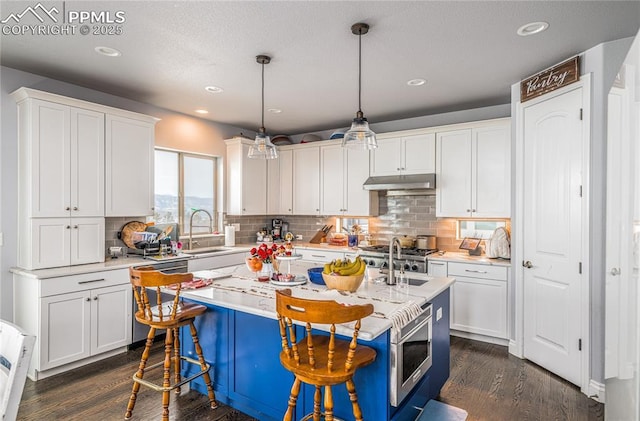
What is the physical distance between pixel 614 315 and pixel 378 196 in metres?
3.36

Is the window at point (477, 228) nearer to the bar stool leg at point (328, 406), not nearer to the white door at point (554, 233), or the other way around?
the white door at point (554, 233)

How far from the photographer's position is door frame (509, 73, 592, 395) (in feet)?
Result: 9.00

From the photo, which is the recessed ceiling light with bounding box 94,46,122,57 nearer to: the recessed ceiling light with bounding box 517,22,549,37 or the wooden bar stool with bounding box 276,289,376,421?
the wooden bar stool with bounding box 276,289,376,421

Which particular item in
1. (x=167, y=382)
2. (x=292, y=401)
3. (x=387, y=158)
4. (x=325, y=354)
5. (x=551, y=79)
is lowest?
(x=167, y=382)

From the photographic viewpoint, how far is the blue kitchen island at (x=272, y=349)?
1873mm

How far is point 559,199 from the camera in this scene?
2986mm

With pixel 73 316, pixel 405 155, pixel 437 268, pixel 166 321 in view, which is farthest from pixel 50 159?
pixel 437 268

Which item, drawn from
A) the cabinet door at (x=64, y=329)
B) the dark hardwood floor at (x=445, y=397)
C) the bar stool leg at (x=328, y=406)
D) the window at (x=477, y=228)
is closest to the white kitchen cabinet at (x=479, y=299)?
the dark hardwood floor at (x=445, y=397)

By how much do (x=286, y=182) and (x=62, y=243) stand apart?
318cm

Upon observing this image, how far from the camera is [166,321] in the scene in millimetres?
2285

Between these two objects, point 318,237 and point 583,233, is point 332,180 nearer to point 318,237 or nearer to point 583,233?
point 318,237

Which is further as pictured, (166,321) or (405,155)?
(405,155)

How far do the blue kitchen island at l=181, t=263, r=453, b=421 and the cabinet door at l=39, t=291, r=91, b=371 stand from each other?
1123mm

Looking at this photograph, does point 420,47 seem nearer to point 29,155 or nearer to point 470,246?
point 470,246
